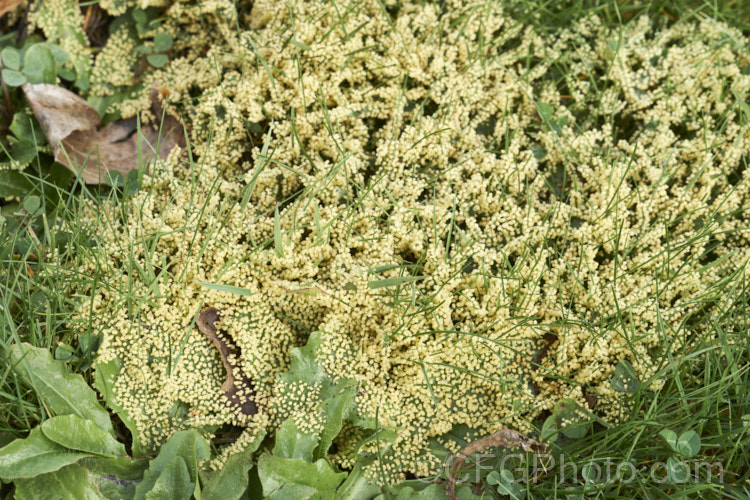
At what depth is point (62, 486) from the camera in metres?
1.64

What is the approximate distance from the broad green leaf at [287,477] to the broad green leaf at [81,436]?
1.53 feet

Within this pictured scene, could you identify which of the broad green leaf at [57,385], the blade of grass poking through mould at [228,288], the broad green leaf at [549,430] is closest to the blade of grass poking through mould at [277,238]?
the blade of grass poking through mould at [228,288]

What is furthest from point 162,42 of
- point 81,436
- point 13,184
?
point 81,436

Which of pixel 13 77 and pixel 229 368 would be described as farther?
pixel 13 77

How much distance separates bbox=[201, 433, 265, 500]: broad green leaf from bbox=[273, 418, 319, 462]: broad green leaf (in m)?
0.08

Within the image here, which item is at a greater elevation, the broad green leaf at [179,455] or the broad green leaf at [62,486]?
the broad green leaf at [179,455]

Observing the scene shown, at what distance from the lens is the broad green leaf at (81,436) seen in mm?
1637

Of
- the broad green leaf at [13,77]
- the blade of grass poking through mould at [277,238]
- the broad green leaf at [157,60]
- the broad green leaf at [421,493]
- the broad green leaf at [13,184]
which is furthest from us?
the broad green leaf at [157,60]

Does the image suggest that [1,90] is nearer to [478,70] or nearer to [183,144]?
[183,144]

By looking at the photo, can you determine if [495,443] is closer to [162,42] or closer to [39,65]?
[162,42]

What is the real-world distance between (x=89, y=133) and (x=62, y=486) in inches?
58.2

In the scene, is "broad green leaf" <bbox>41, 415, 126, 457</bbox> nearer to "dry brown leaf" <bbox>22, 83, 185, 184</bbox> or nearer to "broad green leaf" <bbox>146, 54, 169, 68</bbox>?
"dry brown leaf" <bbox>22, 83, 185, 184</bbox>

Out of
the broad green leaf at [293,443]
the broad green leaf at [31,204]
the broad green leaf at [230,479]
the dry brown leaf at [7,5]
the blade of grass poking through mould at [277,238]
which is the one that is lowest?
the broad green leaf at [230,479]

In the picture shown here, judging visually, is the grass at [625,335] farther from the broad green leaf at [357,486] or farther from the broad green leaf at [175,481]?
the broad green leaf at [175,481]
